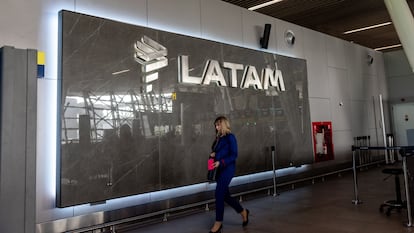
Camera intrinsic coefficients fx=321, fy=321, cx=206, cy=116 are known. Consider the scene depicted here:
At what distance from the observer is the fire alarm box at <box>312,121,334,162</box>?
8.45 m

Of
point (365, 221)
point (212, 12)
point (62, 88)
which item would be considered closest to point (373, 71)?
point (212, 12)

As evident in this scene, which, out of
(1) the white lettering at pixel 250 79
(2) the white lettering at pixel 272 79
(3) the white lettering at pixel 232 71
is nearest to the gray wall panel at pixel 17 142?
(3) the white lettering at pixel 232 71

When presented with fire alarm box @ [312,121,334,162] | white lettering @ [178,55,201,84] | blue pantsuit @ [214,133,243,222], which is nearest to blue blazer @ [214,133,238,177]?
blue pantsuit @ [214,133,243,222]

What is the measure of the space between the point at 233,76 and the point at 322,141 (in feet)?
12.0

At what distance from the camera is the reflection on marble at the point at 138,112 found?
169 inches

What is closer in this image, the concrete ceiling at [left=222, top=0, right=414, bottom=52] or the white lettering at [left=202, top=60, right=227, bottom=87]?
the white lettering at [left=202, top=60, right=227, bottom=87]

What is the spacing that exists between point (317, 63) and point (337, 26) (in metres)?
1.46

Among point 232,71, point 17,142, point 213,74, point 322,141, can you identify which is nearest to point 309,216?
point 213,74

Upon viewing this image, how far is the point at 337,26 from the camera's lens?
9469 mm

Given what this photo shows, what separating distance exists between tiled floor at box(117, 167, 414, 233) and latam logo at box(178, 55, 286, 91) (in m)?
2.33

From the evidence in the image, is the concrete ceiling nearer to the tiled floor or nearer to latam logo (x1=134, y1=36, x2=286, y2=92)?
latam logo (x1=134, y1=36, x2=286, y2=92)

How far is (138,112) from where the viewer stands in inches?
196

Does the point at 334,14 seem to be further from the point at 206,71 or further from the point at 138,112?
the point at 138,112

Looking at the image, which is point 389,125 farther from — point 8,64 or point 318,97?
point 8,64
